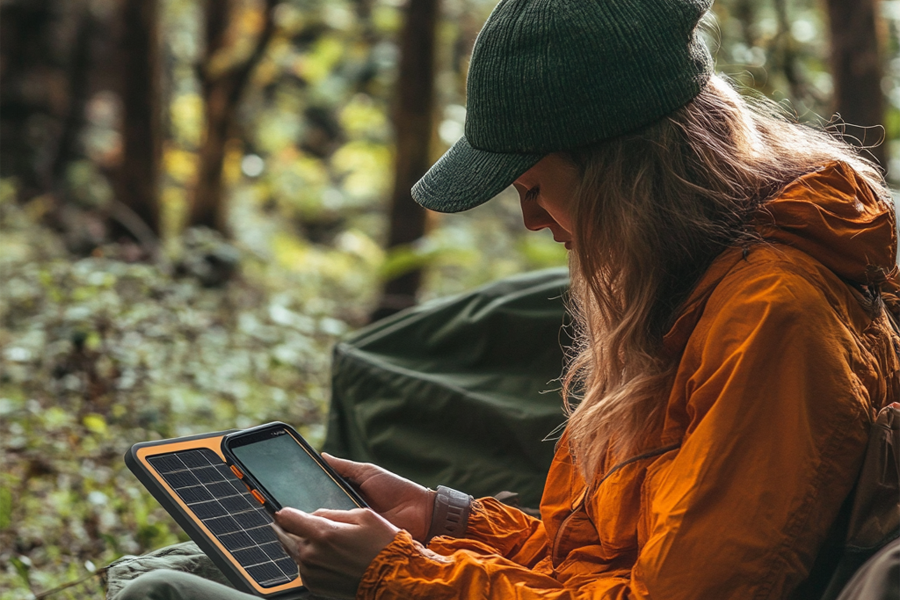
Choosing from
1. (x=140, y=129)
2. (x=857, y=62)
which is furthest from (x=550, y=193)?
(x=140, y=129)

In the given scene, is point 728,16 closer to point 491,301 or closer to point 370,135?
point 491,301

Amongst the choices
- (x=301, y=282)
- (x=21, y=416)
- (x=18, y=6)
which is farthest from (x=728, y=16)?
(x=18, y=6)

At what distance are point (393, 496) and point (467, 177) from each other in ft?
2.64

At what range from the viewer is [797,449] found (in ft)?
4.18

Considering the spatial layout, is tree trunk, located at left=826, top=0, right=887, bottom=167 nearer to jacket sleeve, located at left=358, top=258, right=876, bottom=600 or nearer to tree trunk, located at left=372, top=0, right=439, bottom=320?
tree trunk, located at left=372, top=0, right=439, bottom=320

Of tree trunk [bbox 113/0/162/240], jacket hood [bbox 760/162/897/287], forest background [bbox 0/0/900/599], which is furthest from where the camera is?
tree trunk [bbox 113/0/162/240]

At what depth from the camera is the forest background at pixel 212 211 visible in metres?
3.77

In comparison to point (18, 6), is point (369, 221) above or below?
below

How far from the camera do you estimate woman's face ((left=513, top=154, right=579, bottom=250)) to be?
156cm

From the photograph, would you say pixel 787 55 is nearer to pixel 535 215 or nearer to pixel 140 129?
pixel 535 215

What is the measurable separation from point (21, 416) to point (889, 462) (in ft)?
11.8

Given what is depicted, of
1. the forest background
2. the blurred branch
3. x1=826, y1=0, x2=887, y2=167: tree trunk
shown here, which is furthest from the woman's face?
the blurred branch

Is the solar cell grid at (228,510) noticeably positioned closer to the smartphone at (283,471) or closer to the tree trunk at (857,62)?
the smartphone at (283,471)

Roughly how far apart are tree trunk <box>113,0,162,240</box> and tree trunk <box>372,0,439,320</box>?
225 centimetres
